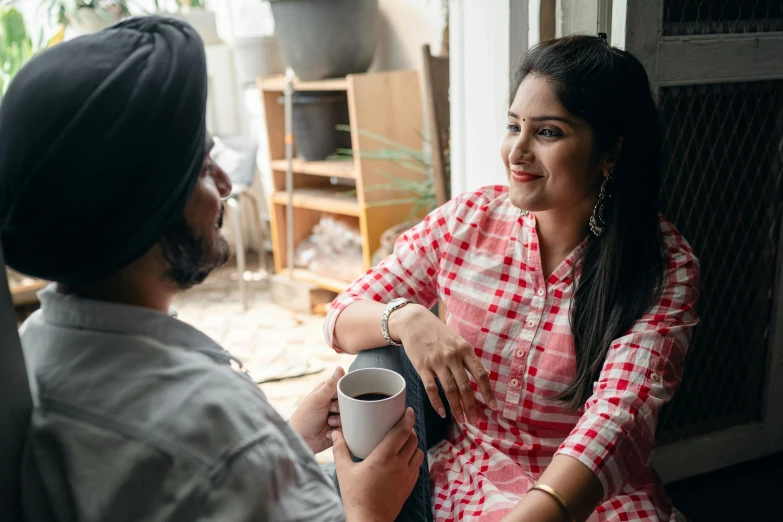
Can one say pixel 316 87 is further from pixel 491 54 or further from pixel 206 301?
pixel 491 54

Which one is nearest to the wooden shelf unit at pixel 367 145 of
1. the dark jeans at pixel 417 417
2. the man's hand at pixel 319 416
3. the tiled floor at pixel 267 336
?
the tiled floor at pixel 267 336

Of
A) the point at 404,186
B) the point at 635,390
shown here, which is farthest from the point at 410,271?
the point at 404,186

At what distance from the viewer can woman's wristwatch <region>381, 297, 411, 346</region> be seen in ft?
3.92

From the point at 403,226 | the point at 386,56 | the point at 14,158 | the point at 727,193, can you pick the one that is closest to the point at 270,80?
the point at 386,56

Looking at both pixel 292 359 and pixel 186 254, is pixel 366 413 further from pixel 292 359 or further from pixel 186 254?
pixel 292 359

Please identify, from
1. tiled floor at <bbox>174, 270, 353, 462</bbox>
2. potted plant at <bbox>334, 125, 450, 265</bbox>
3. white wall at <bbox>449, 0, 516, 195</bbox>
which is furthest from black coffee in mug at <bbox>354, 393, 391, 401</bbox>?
potted plant at <bbox>334, 125, 450, 265</bbox>

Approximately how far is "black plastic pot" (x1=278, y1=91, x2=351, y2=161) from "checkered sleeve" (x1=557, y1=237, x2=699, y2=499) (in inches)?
97.7

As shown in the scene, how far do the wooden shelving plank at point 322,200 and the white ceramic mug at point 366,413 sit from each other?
2.26 meters

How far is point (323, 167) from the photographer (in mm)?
3320

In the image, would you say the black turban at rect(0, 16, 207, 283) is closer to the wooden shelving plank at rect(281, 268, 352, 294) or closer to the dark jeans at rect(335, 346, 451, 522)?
the dark jeans at rect(335, 346, 451, 522)

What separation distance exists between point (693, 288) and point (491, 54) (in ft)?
2.57

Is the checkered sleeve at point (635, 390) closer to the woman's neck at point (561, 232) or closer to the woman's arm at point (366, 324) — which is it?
the woman's neck at point (561, 232)

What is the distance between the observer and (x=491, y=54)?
160cm

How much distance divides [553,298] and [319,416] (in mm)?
445
